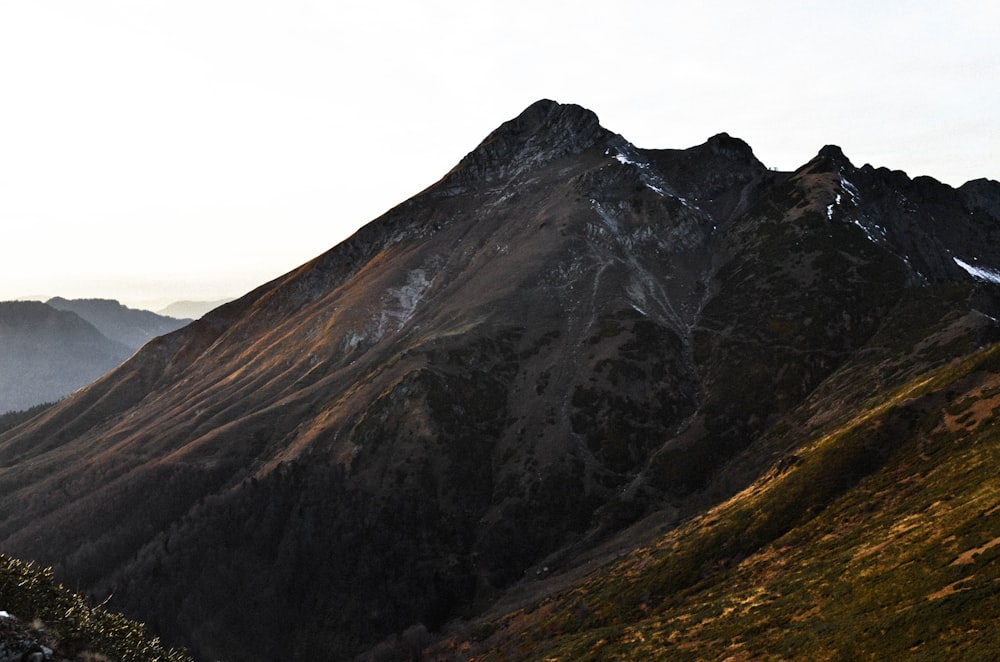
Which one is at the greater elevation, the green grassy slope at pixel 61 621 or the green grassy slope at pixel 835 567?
the green grassy slope at pixel 61 621

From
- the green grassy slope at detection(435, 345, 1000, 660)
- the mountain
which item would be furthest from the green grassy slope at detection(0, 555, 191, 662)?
the mountain

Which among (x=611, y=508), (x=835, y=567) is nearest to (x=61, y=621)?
(x=835, y=567)

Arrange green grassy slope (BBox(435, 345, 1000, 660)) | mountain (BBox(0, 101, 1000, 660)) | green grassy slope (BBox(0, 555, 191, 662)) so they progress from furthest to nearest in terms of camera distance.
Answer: mountain (BBox(0, 101, 1000, 660))
green grassy slope (BBox(435, 345, 1000, 660))
green grassy slope (BBox(0, 555, 191, 662))

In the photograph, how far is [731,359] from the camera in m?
191

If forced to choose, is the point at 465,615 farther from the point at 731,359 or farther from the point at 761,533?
the point at 731,359

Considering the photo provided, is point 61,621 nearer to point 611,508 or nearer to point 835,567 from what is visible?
point 835,567

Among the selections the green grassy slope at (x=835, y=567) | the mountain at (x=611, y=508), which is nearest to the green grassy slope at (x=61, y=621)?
the green grassy slope at (x=835, y=567)

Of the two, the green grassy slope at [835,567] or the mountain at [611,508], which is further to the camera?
the mountain at [611,508]

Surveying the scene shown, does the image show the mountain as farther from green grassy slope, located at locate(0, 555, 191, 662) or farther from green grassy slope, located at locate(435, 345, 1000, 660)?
green grassy slope, located at locate(0, 555, 191, 662)

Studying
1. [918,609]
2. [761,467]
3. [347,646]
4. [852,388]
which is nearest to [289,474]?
[347,646]

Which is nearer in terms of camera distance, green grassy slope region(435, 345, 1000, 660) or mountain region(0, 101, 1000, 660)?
green grassy slope region(435, 345, 1000, 660)

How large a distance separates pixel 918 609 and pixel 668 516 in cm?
10065

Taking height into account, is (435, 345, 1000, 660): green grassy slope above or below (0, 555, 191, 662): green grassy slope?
below

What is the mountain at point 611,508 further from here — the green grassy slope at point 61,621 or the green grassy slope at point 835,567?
the green grassy slope at point 61,621
